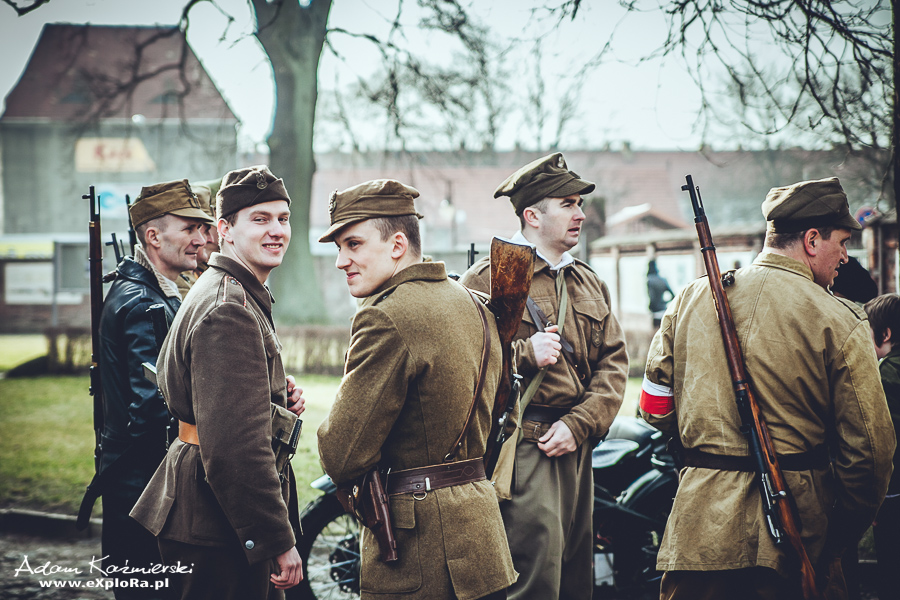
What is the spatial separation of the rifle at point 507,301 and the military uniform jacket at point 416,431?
1.46ft

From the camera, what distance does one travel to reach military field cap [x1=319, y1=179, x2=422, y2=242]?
2.47m

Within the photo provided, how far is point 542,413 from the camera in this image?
3535 mm

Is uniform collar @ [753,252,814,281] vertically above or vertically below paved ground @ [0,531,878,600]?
above

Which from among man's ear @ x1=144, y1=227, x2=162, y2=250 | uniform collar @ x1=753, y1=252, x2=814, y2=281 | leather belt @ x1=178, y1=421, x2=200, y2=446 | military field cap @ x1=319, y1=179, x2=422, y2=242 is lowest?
leather belt @ x1=178, y1=421, x2=200, y2=446

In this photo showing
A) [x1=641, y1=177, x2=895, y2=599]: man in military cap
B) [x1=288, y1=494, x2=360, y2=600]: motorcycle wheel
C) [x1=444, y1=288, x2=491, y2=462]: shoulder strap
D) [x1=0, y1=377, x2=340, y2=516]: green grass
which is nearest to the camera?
[x1=444, y1=288, x2=491, y2=462]: shoulder strap

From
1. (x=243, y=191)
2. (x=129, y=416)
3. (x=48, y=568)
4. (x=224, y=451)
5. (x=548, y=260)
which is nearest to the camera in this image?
(x=224, y=451)

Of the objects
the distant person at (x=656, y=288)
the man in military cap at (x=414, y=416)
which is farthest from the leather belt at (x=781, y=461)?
the distant person at (x=656, y=288)

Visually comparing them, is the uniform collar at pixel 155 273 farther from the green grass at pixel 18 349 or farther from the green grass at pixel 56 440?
the green grass at pixel 18 349

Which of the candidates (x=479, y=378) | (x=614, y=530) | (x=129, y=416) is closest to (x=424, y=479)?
(x=479, y=378)

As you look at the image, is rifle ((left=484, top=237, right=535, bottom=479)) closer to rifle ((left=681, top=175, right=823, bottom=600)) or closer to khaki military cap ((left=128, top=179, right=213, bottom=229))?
rifle ((left=681, top=175, right=823, bottom=600))

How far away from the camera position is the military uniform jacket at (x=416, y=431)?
2301 mm

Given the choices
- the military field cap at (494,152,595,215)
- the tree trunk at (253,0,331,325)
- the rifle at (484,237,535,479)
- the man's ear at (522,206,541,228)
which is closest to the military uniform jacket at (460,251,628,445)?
the man's ear at (522,206,541,228)

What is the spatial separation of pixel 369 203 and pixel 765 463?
1.86 meters

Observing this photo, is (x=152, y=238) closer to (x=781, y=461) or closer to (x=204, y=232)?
(x=204, y=232)
